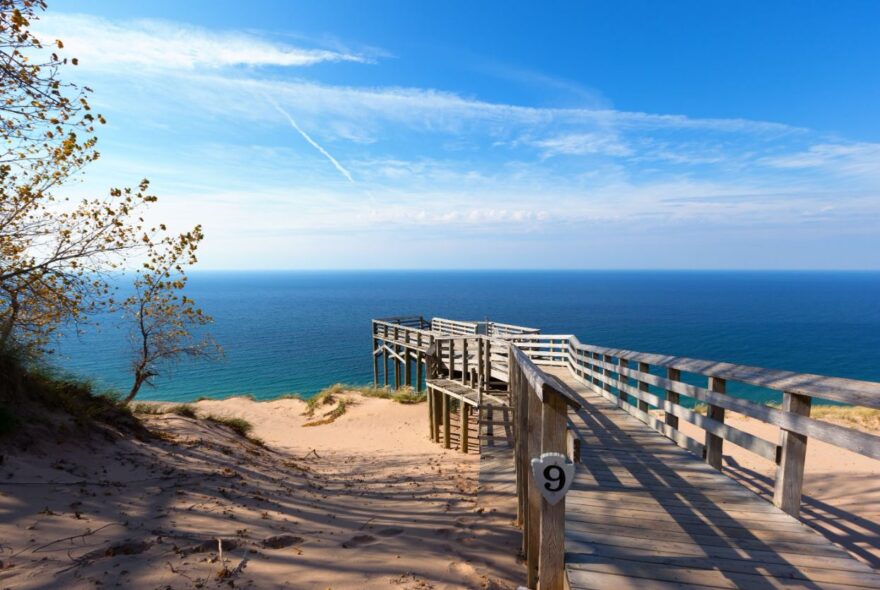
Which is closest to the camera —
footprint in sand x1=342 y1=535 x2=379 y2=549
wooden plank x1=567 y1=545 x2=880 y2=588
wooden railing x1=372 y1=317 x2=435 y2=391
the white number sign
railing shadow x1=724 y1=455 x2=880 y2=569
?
the white number sign

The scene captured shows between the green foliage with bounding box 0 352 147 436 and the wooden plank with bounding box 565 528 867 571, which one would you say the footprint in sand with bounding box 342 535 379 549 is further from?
the green foliage with bounding box 0 352 147 436

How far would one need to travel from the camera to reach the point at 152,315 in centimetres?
1141

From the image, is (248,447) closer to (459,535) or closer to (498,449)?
(498,449)

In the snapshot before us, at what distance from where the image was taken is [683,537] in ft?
11.3

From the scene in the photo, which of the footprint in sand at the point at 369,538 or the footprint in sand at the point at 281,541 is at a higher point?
the footprint in sand at the point at 281,541

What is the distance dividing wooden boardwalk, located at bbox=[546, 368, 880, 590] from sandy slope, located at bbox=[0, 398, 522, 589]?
1154 mm

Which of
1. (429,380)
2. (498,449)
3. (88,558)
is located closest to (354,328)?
(429,380)

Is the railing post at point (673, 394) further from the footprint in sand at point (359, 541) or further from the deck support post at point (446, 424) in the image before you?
the deck support post at point (446, 424)

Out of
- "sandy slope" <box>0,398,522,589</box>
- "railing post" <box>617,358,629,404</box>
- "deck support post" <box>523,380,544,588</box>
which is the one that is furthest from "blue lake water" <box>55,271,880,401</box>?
"deck support post" <box>523,380,544,588</box>

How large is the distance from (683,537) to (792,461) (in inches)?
49.9

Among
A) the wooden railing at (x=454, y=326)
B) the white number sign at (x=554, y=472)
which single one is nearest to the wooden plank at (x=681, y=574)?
the white number sign at (x=554, y=472)

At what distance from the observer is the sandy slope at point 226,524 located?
11.7 ft

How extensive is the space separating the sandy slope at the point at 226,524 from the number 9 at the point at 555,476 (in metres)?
1.95

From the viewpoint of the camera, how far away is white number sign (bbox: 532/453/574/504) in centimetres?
266
